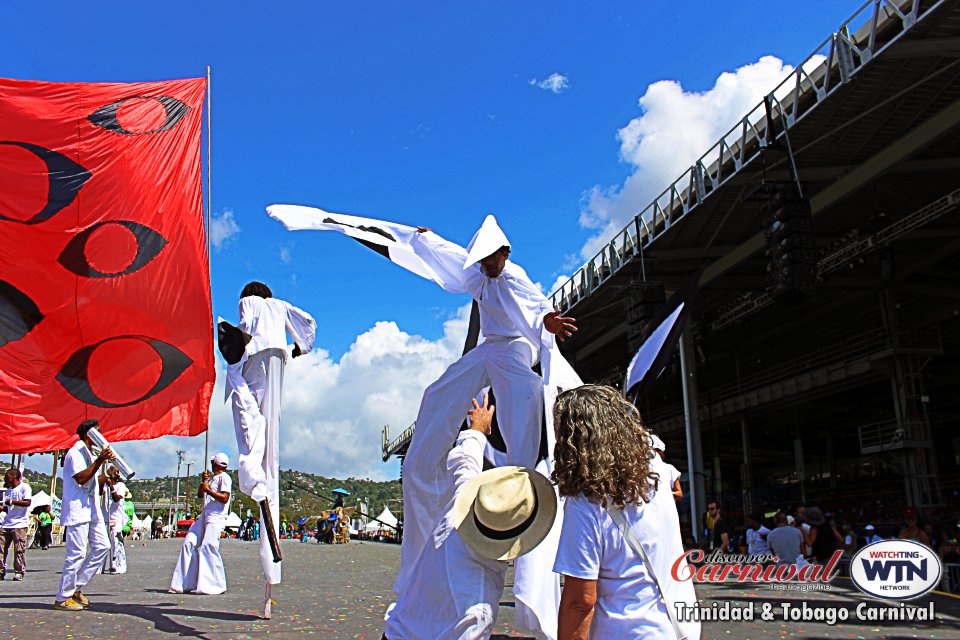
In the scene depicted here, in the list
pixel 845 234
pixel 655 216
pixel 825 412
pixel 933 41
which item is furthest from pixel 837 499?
pixel 933 41

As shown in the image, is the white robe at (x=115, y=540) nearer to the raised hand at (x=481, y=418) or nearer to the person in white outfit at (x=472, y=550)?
the raised hand at (x=481, y=418)

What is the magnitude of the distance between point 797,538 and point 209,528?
809 centimetres

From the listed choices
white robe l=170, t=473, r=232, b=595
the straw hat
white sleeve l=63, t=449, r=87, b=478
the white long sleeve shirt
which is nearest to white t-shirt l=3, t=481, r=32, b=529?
white robe l=170, t=473, r=232, b=595

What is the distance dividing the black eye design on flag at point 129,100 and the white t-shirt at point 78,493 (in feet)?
15.3

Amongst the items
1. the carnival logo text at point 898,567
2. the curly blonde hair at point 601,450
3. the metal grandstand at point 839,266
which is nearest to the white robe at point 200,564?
the carnival logo text at point 898,567

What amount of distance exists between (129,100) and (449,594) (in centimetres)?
954

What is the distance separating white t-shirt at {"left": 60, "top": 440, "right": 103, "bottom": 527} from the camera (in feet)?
22.7

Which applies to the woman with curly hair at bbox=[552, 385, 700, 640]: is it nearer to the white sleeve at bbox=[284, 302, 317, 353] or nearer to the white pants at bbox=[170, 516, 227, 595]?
the white sleeve at bbox=[284, 302, 317, 353]

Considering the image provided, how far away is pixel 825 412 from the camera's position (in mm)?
40250

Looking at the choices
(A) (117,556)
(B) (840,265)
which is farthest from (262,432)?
(B) (840,265)

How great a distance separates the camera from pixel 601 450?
249 cm

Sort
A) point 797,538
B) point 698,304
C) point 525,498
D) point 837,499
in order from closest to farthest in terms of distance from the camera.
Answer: point 525,498
point 797,538
point 698,304
point 837,499

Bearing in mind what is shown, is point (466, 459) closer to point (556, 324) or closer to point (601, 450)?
point (601, 450)

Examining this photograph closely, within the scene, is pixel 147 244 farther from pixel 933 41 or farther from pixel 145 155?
pixel 933 41
